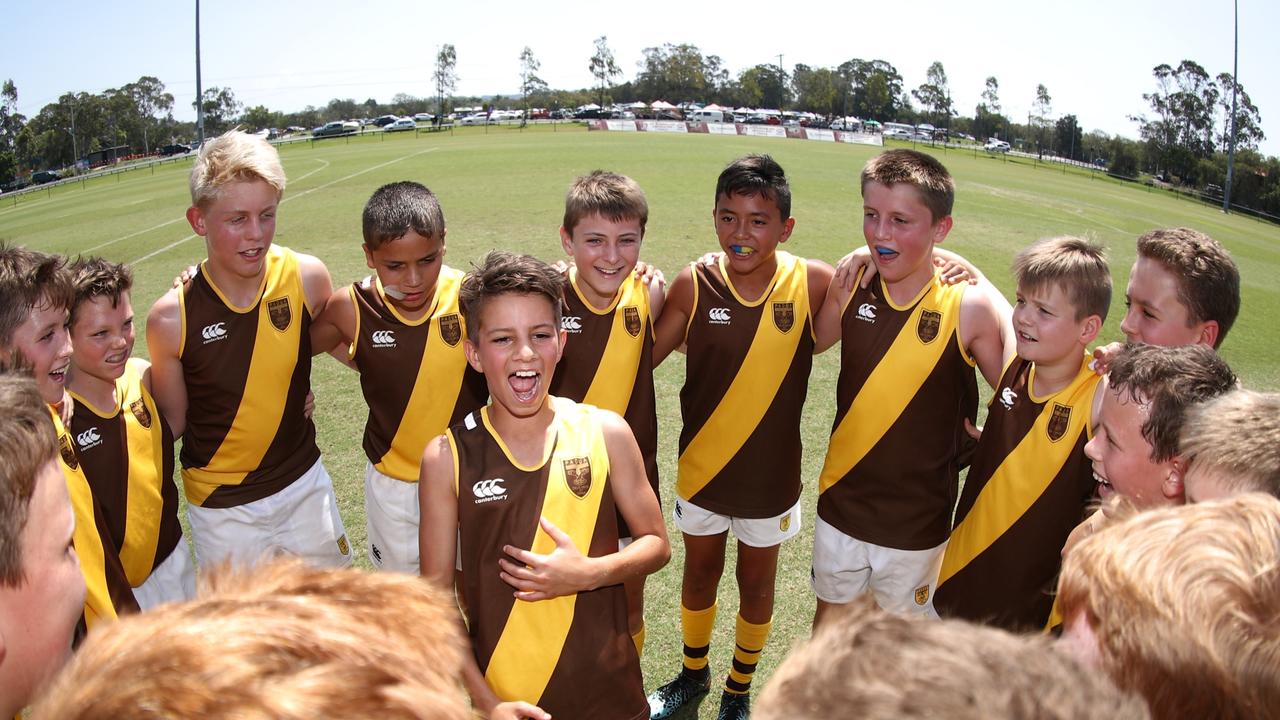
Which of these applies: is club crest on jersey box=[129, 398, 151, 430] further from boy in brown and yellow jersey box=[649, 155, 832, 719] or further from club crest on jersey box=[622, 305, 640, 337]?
boy in brown and yellow jersey box=[649, 155, 832, 719]

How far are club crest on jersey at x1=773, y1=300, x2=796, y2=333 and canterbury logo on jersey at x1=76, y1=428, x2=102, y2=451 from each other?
310 centimetres

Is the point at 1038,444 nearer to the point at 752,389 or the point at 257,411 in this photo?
the point at 752,389

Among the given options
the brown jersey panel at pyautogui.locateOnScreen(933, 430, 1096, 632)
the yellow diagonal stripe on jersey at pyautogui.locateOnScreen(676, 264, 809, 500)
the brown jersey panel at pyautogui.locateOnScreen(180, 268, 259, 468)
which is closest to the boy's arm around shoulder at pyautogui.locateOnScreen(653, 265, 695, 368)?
the yellow diagonal stripe on jersey at pyautogui.locateOnScreen(676, 264, 809, 500)

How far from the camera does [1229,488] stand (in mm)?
1688

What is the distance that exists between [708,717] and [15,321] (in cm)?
344

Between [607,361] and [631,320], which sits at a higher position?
[631,320]

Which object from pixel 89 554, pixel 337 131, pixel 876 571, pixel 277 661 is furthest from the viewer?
pixel 337 131

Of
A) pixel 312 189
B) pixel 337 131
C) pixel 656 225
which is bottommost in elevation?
pixel 656 225

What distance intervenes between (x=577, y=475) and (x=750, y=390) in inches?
56.6

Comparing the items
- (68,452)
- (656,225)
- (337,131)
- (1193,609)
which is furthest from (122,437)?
(337,131)

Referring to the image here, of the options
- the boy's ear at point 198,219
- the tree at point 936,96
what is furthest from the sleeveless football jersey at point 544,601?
the tree at point 936,96

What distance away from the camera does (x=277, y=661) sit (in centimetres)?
83

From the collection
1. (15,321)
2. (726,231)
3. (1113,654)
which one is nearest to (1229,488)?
(1113,654)

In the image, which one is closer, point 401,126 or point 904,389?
point 904,389
